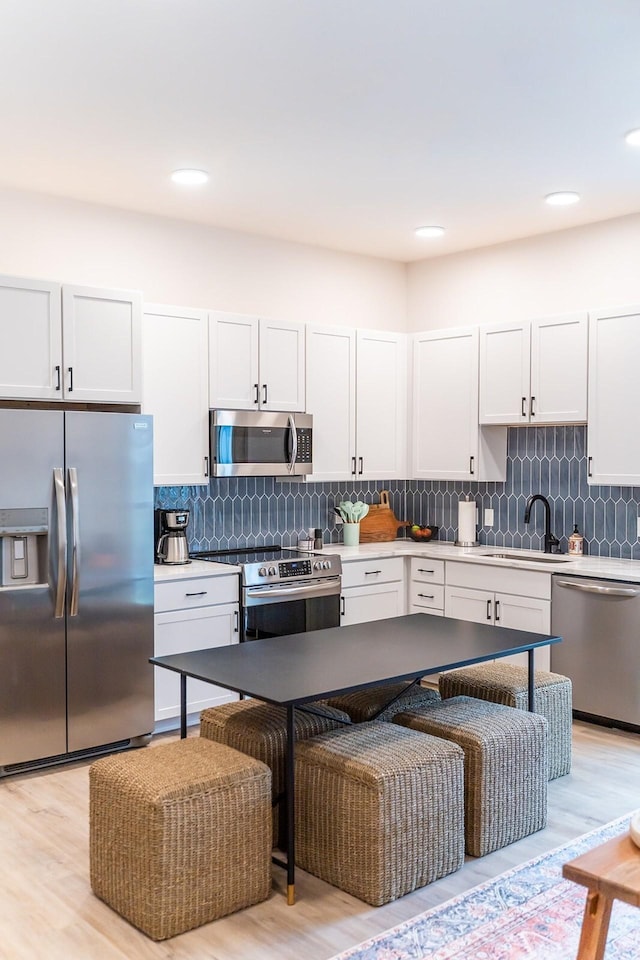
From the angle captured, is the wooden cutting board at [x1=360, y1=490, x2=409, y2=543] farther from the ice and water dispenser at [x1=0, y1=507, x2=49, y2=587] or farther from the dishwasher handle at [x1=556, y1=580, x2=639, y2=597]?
the ice and water dispenser at [x1=0, y1=507, x2=49, y2=587]

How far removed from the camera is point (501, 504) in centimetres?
578

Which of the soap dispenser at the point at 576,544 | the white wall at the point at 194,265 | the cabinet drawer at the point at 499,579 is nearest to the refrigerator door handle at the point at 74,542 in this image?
the white wall at the point at 194,265

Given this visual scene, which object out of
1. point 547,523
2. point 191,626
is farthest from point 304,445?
point 547,523

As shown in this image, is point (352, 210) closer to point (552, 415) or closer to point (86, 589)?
point (552, 415)

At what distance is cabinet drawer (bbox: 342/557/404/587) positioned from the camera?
5.31 m

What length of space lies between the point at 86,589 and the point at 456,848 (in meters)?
2.03

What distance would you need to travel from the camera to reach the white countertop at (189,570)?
4492 mm

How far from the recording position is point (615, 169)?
4.16m

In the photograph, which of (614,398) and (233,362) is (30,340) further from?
(614,398)

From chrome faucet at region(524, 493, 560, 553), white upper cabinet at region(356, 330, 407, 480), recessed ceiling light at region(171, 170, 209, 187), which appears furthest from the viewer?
white upper cabinet at region(356, 330, 407, 480)

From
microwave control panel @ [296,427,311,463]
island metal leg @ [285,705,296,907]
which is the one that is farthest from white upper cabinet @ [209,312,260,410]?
island metal leg @ [285,705,296,907]

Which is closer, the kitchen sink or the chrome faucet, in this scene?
the kitchen sink

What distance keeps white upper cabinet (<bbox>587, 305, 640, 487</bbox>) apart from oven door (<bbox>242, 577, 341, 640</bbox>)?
→ 63.6 inches

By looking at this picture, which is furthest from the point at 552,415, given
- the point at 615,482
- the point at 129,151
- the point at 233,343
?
the point at 129,151
